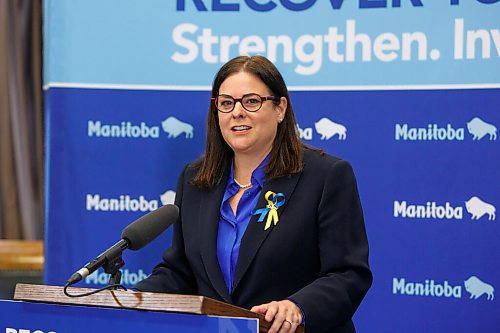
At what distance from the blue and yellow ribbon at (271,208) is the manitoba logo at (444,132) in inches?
42.8

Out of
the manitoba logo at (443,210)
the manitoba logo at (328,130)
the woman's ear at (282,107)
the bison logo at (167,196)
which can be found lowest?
the bison logo at (167,196)

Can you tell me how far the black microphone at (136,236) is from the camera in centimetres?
210

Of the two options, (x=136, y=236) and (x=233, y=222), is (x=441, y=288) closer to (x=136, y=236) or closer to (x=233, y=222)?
(x=233, y=222)

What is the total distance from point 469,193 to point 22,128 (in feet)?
11.4

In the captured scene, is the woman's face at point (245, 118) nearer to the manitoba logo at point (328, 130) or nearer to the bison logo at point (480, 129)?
the manitoba logo at point (328, 130)

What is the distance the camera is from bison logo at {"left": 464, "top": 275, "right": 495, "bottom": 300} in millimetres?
3631

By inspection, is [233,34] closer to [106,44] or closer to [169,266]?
[106,44]

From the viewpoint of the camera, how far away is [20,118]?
596cm

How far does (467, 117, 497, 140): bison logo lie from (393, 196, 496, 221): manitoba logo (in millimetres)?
269

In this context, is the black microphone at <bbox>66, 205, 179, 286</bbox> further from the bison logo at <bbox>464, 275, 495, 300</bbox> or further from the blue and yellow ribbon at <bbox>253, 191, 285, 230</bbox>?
the bison logo at <bbox>464, 275, 495, 300</bbox>

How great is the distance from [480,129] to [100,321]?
84.4 inches

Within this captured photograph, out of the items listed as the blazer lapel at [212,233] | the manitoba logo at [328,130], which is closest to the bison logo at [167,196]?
the manitoba logo at [328,130]

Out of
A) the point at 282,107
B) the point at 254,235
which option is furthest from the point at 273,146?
the point at 254,235

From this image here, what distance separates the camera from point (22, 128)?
236 inches
